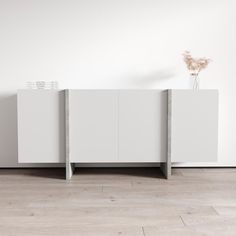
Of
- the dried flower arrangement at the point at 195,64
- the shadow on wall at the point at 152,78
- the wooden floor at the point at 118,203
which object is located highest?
the dried flower arrangement at the point at 195,64

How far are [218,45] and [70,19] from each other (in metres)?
1.56

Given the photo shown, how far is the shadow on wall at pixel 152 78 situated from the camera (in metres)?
3.16

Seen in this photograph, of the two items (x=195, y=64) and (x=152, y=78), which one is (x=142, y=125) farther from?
(x=195, y=64)

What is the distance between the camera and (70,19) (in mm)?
3139

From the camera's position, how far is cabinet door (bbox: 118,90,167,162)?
2744 mm

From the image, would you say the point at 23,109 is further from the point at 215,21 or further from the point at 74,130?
Answer: the point at 215,21

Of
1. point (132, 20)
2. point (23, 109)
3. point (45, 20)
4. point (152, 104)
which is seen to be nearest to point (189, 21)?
point (132, 20)

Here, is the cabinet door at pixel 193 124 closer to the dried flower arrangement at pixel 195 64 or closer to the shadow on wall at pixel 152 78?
the dried flower arrangement at pixel 195 64

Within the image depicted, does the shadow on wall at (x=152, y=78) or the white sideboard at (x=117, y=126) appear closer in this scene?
the white sideboard at (x=117, y=126)

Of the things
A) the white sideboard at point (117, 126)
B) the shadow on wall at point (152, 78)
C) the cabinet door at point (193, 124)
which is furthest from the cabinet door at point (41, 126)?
the cabinet door at point (193, 124)

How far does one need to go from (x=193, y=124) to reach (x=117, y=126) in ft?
2.26

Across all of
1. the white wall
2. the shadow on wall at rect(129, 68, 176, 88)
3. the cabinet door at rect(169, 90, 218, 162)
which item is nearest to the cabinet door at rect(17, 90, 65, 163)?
the white wall

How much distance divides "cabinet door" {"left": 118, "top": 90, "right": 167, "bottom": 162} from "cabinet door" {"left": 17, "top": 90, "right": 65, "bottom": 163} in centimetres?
55

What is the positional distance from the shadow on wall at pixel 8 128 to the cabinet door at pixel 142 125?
119cm
